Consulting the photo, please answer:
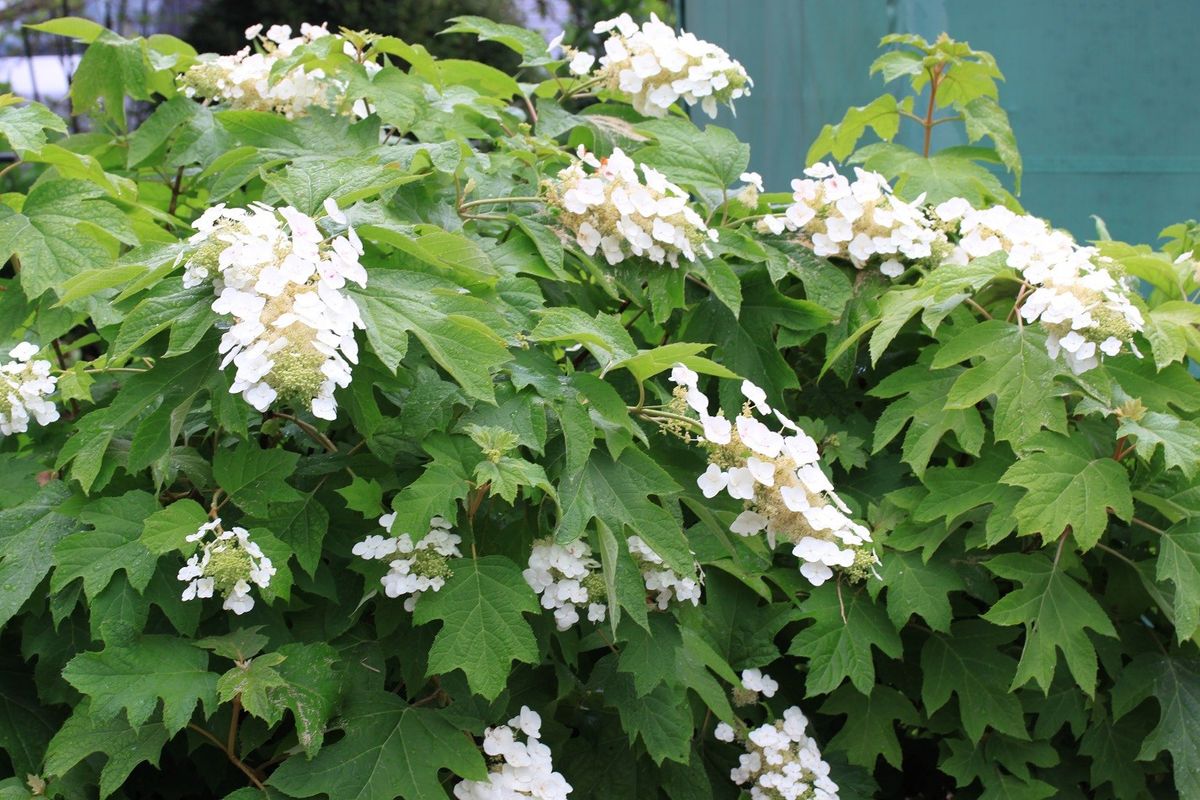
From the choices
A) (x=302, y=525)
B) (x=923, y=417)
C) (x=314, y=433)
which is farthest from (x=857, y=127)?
(x=302, y=525)

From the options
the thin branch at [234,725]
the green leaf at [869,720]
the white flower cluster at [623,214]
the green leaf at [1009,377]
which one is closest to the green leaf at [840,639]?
the green leaf at [869,720]

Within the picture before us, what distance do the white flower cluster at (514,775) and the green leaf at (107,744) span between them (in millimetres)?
394

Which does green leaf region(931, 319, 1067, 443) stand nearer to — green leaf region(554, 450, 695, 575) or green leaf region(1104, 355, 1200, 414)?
green leaf region(1104, 355, 1200, 414)

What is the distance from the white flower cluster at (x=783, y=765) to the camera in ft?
6.20

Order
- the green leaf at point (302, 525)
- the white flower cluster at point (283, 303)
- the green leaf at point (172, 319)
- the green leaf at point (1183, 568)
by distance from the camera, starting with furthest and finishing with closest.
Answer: the green leaf at point (1183, 568) < the green leaf at point (302, 525) < the green leaf at point (172, 319) < the white flower cluster at point (283, 303)

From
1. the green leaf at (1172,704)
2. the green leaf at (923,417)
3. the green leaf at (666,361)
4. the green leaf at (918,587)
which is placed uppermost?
the green leaf at (666,361)

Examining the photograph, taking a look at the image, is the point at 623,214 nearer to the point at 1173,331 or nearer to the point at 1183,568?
the point at 1173,331

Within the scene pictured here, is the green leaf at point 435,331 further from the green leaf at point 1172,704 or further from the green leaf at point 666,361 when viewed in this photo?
the green leaf at point 1172,704

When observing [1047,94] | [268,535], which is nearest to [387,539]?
[268,535]

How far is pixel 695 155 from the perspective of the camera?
7.41 ft

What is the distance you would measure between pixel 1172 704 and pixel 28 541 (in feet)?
5.62

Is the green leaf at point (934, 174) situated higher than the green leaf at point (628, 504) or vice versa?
the green leaf at point (934, 174)

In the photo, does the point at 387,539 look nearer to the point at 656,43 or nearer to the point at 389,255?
the point at 389,255

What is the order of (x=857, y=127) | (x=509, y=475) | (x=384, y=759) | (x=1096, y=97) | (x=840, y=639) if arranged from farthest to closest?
(x=1096, y=97) → (x=857, y=127) → (x=840, y=639) → (x=384, y=759) → (x=509, y=475)
